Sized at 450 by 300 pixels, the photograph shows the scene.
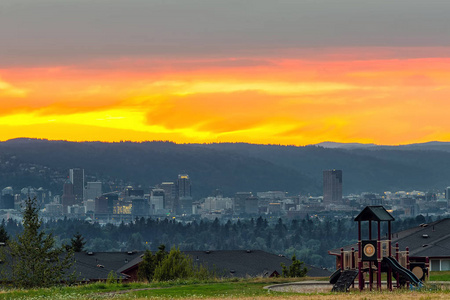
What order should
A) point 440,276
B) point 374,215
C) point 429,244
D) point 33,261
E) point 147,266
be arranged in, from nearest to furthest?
point 374,215 → point 440,276 → point 33,261 → point 429,244 → point 147,266

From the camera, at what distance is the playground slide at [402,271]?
163 ft

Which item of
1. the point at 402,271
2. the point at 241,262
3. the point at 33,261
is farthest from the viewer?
the point at 241,262

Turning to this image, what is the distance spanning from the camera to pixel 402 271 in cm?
5019

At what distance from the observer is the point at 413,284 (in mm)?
49750

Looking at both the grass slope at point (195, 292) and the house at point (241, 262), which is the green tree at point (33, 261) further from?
the house at point (241, 262)

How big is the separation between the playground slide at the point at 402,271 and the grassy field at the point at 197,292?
246cm

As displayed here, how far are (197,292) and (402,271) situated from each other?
10644 mm

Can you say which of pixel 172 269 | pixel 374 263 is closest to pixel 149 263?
pixel 172 269

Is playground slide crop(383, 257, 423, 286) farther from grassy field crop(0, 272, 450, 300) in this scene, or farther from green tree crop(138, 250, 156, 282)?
green tree crop(138, 250, 156, 282)

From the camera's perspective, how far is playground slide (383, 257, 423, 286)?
163ft

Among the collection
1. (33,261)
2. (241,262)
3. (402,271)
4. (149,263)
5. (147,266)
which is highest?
(33,261)

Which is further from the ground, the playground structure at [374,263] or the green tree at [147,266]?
the playground structure at [374,263]

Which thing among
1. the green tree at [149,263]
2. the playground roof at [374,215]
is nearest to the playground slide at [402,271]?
the playground roof at [374,215]

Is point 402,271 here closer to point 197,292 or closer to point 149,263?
point 197,292
